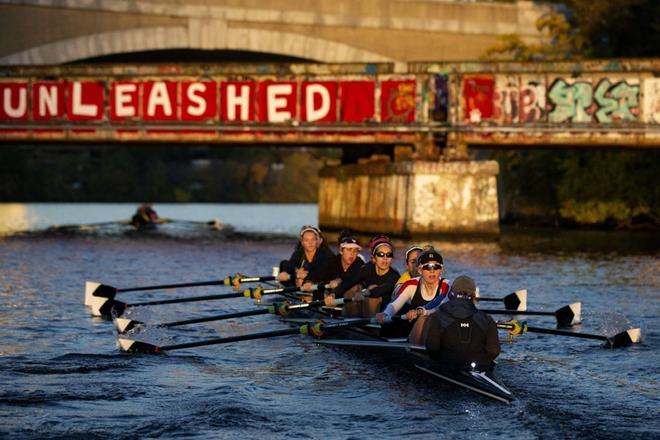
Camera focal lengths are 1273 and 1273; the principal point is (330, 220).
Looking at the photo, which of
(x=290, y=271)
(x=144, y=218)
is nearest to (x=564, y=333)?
(x=290, y=271)

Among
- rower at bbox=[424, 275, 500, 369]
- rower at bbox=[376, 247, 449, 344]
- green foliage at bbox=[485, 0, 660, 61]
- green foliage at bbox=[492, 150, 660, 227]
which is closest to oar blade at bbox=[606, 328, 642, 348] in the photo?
rower at bbox=[376, 247, 449, 344]

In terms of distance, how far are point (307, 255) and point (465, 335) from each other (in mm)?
9999

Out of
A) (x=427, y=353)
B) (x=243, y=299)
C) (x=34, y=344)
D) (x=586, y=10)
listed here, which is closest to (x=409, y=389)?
(x=427, y=353)

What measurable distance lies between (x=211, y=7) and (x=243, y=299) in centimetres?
3802

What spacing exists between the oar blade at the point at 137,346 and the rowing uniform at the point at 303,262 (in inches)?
235

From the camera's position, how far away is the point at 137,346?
20062mm

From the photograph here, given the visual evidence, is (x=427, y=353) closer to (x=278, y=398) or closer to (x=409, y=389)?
(x=409, y=389)

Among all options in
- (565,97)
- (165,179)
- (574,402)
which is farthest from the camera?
(165,179)

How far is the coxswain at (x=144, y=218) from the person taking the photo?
6762 cm

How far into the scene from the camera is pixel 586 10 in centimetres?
6531

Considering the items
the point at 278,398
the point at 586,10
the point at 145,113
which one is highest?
the point at 586,10

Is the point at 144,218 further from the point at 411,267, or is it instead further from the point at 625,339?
the point at 625,339

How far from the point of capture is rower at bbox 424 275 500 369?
16391mm

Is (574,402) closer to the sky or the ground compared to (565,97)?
closer to the ground
